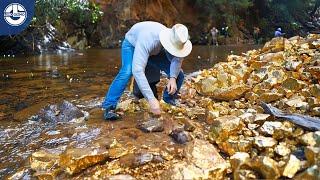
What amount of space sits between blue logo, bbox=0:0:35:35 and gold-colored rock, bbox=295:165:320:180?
3554 mm

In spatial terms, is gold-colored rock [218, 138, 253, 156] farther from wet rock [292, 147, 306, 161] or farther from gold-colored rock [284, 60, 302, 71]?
gold-colored rock [284, 60, 302, 71]

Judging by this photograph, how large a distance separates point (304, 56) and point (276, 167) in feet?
11.7

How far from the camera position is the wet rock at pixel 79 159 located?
8.10ft

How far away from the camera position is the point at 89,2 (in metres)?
17.4

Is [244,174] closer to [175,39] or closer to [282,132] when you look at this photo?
[282,132]

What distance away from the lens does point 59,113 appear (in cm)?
388

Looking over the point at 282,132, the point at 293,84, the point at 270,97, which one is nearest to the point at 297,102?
the point at 270,97

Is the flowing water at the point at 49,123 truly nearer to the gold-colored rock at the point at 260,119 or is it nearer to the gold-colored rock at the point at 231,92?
the gold-colored rock at the point at 260,119

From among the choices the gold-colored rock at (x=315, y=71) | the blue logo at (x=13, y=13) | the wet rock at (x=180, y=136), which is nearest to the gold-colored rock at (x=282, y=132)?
the wet rock at (x=180, y=136)

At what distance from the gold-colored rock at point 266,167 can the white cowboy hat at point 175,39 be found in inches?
50.6

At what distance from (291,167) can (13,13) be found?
3.51 meters

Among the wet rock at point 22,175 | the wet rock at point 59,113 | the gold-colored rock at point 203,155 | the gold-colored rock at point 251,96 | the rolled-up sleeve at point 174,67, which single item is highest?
the rolled-up sleeve at point 174,67

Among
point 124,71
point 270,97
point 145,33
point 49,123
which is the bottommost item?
point 49,123

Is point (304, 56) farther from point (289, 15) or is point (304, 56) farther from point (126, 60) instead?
point (289, 15)
